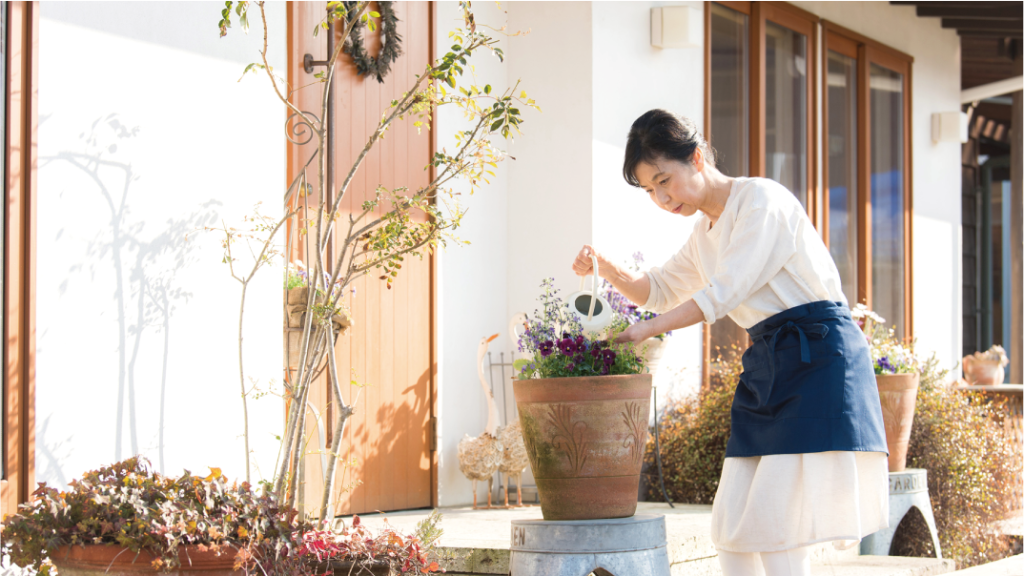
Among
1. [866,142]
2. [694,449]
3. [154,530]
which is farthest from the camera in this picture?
[866,142]

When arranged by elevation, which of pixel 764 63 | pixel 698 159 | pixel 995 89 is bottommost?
pixel 698 159

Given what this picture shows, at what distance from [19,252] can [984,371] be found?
6652mm

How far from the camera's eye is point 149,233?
3354 millimetres

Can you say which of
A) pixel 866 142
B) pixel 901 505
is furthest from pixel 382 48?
pixel 866 142

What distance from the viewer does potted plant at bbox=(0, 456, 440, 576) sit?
207 cm

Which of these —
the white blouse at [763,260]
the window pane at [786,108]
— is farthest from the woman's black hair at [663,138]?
the window pane at [786,108]

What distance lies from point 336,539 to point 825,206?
5.09 meters

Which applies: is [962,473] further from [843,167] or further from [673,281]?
[673,281]

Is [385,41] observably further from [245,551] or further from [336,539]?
[245,551]

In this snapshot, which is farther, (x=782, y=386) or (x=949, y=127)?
(x=949, y=127)

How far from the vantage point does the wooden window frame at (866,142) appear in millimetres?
6816

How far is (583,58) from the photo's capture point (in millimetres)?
4848

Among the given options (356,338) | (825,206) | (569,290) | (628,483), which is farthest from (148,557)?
(825,206)

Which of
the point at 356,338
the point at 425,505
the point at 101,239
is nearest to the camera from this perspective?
the point at 101,239
